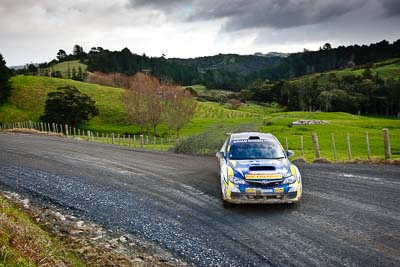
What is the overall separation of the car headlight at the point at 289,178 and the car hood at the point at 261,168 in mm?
88

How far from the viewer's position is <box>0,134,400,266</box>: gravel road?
21.8 ft

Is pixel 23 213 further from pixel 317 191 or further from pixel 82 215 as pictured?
pixel 317 191

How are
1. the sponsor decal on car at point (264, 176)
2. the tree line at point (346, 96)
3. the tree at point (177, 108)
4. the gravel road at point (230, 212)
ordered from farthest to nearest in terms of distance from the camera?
the tree line at point (346, 96) → the tree at point (177, 108) → the sponsor decal on car at point (264, 176) → the gravel road at point (230, 212)

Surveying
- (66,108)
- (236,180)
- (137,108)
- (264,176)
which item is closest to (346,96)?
(137,108)

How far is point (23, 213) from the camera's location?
8594mm

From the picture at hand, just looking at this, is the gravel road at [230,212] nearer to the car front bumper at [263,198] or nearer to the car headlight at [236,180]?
the car front bumper at [263,198]

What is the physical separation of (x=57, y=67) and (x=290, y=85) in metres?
109

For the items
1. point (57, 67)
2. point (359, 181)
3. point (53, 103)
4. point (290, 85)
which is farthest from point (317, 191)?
point (57, 67)

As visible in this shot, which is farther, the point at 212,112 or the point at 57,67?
the point at 57,67

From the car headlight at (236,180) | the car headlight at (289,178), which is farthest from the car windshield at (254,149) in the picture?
the car headlight at (236,180)

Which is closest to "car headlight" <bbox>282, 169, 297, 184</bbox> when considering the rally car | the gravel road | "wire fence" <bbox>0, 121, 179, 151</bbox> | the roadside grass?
the rally car

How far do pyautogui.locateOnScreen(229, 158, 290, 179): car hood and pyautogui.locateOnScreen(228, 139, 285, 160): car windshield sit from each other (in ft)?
1.61

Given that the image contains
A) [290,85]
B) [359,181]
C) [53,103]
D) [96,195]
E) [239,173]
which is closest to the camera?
[239,173]

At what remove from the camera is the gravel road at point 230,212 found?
663 centimetres
